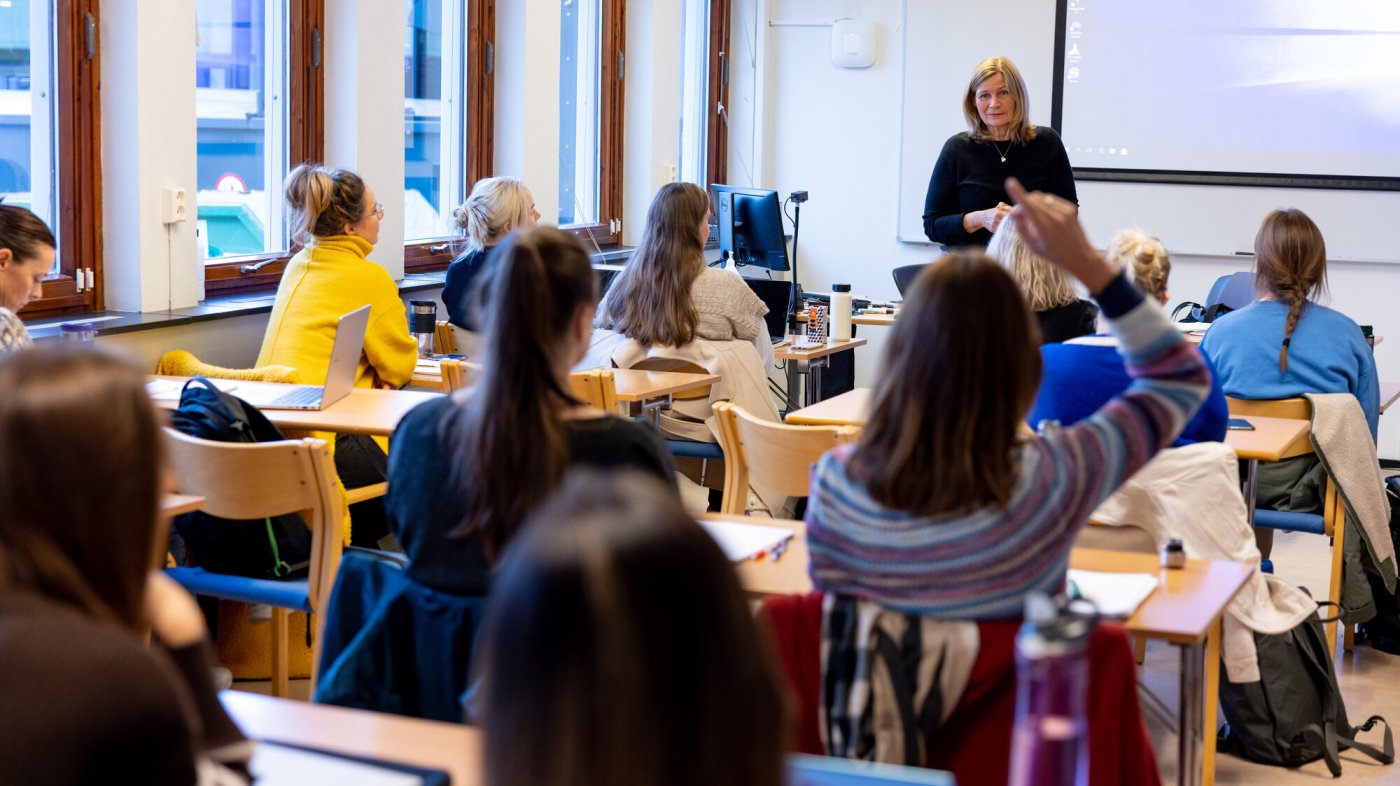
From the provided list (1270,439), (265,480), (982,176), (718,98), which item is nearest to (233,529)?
(265,480)

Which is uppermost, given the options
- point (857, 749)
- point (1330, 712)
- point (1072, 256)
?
point (1072, 256)

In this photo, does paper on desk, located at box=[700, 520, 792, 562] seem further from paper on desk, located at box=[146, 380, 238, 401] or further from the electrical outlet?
the electrical outlet

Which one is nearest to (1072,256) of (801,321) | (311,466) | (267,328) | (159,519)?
(159,519)

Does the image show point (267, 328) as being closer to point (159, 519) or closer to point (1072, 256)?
point (1072, 256)

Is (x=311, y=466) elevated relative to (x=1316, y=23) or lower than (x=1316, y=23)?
lower

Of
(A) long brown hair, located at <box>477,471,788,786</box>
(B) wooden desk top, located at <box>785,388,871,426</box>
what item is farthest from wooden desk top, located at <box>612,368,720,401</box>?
(A) long brown hair, located at <box>477,471,788,786</box>

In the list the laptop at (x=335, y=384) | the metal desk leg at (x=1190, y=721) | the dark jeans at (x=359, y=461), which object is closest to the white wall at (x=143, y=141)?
the laptop at (x=335, y=384)

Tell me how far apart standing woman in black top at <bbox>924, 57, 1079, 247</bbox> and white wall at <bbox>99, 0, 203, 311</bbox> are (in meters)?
2.61

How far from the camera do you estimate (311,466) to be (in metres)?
2.95

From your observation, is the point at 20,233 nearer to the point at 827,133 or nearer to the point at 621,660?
the point at 621,660

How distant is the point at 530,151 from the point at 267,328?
212 centimetres

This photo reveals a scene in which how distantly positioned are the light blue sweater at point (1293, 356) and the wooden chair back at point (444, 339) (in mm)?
2643

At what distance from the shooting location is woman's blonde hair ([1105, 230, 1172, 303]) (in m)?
3.55

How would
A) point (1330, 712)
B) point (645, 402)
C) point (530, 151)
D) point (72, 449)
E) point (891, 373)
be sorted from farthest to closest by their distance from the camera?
point (530, 151) → point (645, 402) → point (1330, 712) → point (891, 373) → point (72, 449)
